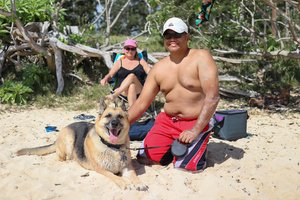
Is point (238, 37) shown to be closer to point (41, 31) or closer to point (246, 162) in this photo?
point (41, 31)

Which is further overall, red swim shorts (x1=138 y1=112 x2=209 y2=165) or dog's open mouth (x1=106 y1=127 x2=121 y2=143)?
red swim shorts (x1=138 y1=112 x2=209 y2=165)

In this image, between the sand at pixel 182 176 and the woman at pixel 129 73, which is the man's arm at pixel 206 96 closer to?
the sand at pixel 182 176

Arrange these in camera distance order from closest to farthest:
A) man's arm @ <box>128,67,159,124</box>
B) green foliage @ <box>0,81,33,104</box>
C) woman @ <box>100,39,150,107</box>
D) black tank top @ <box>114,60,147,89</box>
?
man's arm @ <box>128,67,159,124</box>
woman @ <box>100,39,150,107</box>
black tank top @ <box>114,60,147,89</box>
green foliage @ <box>0,81,33,104</box>

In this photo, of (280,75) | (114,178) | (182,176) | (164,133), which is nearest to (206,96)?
(164,133)

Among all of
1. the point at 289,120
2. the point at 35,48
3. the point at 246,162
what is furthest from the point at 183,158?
the point at 35,48

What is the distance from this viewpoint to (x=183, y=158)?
13.4ft

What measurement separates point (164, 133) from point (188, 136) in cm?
48

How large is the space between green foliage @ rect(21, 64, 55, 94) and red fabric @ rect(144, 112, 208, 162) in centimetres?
424

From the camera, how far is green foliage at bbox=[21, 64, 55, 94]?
797cm

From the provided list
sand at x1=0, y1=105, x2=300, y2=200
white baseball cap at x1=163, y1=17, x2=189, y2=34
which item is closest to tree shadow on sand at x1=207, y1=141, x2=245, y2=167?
sand at x1=0, y1=105, x2=300, y2=200

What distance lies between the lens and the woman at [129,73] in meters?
6.21

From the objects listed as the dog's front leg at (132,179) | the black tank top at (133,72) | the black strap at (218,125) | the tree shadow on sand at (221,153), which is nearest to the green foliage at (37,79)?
the black tank top at (133,72)

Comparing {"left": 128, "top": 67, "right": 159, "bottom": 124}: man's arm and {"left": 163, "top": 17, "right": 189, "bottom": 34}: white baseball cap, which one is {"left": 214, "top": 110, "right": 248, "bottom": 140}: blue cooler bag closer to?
{"left": 128, "top": 67, "right": 159, "bottom": 124}: man's arm

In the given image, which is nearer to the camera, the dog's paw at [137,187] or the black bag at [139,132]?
the dog's paw at [137,187]
